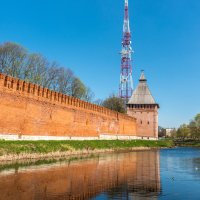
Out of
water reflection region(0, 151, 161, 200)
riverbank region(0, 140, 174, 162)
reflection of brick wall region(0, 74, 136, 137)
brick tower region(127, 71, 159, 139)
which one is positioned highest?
brick tower region(127, 71, 159, 139)

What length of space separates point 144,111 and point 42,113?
24.9 m

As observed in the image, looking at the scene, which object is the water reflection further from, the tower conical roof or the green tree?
the green tree

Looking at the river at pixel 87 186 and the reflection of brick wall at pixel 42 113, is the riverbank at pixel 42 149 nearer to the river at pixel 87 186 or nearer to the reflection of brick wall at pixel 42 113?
the reflection of brick wall at pixel 42 113

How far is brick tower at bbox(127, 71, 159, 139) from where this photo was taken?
40562 mm


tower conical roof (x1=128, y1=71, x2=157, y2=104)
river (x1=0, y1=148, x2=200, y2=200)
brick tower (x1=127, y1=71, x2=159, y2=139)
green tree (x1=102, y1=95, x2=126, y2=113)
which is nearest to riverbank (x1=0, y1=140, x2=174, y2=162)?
river (x1=0, y1=148, x2=200, y2=200)

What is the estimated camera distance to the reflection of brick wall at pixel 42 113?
48.9ft

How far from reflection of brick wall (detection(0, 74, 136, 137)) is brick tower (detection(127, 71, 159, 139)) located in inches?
532

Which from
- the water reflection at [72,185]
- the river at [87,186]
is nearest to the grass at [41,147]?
the river at [87,186]

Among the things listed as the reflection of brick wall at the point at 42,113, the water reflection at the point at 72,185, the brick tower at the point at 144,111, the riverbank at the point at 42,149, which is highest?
the brick tower at the point at 144,111

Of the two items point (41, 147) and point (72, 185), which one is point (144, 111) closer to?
point (41, 147)

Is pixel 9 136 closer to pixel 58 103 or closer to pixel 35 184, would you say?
pixel 58 103

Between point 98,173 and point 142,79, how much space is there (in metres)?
33.8

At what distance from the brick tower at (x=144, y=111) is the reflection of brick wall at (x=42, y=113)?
13.5 metres

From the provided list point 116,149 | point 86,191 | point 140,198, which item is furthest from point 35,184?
point 116,149
